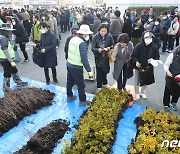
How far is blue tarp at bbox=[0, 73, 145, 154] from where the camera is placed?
10.9 feet

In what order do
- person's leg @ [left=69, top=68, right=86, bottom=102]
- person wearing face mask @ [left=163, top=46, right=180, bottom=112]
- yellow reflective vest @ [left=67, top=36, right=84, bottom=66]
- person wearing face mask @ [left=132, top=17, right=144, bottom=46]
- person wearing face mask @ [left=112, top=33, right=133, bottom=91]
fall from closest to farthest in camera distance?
person wearing face mask @ [left=163, top=46, right=180, bottom=112] → yellow reflective vest @ [left=67, top=36, right=84, bottom=66] → person's leg @ [left=69, top=68, right=86, bottom=102] → person wearing face mask @ [left=112, top=33, right=133, bottom=91] → person wearing face mask @ [left=132, top=17, right=144, bottom=46]

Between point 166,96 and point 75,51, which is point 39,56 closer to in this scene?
point 75,51

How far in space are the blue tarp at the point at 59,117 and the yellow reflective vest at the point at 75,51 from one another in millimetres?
995

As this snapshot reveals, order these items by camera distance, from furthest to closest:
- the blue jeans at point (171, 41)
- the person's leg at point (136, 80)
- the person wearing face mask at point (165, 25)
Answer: the blue jeans at point (171, 41) → the person wearing face mask at point (165, 25) → the person's leg at point (136, 80)

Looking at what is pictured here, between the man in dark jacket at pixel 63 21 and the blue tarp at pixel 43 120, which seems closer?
the blue tarp at pixel 43 120

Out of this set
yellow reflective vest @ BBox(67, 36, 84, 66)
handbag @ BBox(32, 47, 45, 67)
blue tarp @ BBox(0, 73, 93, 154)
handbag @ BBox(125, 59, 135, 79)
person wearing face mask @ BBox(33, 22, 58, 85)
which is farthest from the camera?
handbag @ BBox(32, 47, 45, 67)

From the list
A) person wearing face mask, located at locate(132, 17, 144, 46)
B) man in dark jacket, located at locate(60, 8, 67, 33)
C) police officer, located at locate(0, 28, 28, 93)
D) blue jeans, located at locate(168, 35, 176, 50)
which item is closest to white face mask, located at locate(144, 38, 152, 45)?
police officer, located at locate(0, 28, 28, 93)

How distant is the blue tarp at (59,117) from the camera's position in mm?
3309

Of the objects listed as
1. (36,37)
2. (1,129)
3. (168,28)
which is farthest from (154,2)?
(1,129)

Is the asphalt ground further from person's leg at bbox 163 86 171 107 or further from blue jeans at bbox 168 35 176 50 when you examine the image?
blue jeans at bbox 168 35 176 50

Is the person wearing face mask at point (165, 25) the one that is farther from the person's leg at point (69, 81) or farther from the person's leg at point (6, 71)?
the person's leg at point (6, 71)

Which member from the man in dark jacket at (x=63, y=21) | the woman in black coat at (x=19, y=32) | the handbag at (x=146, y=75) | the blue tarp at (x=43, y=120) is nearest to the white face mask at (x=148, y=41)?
the handbag at (x=146, y=75)

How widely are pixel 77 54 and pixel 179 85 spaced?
1.99 m

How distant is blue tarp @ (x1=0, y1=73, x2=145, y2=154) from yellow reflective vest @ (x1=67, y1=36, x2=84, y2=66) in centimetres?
99
